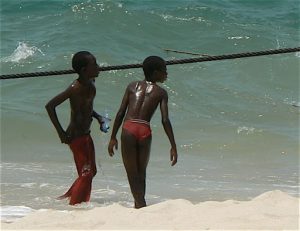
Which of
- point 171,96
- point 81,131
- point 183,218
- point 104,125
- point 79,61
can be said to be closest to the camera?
point 183,218

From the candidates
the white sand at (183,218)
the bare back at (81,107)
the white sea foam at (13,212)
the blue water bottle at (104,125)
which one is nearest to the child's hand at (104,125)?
the blue water bottle at (104,125)

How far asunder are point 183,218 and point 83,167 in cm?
174

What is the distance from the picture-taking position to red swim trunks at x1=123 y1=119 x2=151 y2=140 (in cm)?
510

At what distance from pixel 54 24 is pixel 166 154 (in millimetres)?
8907

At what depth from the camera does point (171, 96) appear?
12.7 meters

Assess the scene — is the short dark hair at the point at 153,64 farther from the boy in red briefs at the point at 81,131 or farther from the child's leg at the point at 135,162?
the boy in red briefs at the point at 81,131

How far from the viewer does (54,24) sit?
17.3 meters

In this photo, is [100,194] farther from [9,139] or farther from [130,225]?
[9,139]

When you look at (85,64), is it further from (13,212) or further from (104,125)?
(13,212)

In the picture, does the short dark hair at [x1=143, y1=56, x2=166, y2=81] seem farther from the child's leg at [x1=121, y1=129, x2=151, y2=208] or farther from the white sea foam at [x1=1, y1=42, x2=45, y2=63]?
the white sea foam at [x1=1, y1=42, x2=45, y2=63]

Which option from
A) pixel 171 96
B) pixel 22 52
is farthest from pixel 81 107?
pixel 22 52

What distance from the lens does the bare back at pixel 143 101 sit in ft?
16.8

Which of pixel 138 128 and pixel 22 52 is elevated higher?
pixel 138 128

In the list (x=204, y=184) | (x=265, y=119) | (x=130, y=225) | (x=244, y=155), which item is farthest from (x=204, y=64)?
(x=130, y=225)
